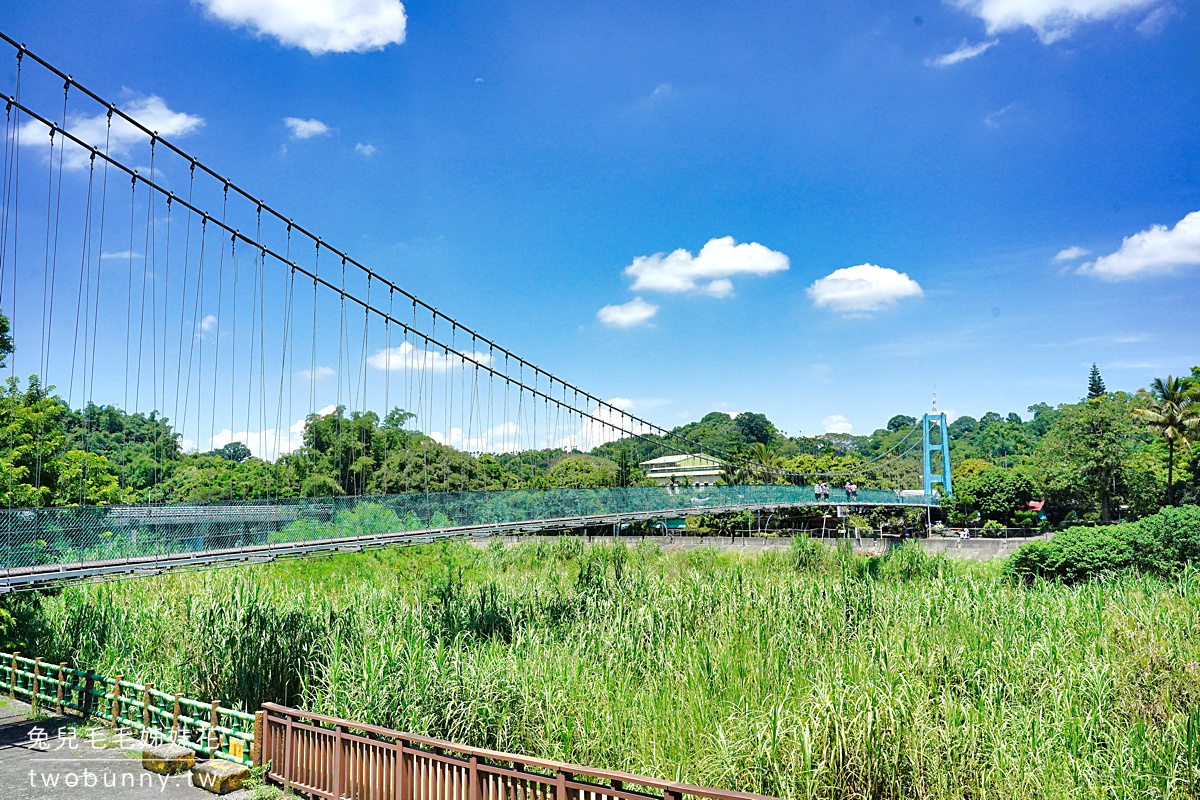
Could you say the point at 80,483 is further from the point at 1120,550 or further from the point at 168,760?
the point at 1120,550

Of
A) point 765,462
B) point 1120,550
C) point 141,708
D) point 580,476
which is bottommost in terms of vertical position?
point 141,708

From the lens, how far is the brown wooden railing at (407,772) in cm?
428

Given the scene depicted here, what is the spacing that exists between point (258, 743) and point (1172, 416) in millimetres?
30977

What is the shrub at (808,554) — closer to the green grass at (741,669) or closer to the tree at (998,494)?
the green grass at (741,669)

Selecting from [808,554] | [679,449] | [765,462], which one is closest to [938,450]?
[765,462]

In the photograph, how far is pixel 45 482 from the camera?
12.2 m

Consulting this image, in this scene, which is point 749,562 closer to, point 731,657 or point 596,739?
point 731,657

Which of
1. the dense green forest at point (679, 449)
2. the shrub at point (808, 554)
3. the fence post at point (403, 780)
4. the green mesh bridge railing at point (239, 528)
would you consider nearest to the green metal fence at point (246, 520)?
the green mesh bridge railing at point (239, 528)

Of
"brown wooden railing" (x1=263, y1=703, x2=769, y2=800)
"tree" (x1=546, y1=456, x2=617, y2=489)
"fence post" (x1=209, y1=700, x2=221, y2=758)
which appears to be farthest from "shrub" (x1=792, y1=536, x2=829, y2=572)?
"fence post" (x1=209, y1=700, x2=221, y2=758)

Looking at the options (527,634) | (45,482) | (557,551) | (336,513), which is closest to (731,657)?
(527,634)

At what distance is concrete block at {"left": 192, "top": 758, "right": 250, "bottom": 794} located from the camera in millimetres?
5977

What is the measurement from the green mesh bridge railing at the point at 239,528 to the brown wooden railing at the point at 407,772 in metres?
2.79

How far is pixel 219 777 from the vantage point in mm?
5984

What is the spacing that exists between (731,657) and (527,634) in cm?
326
